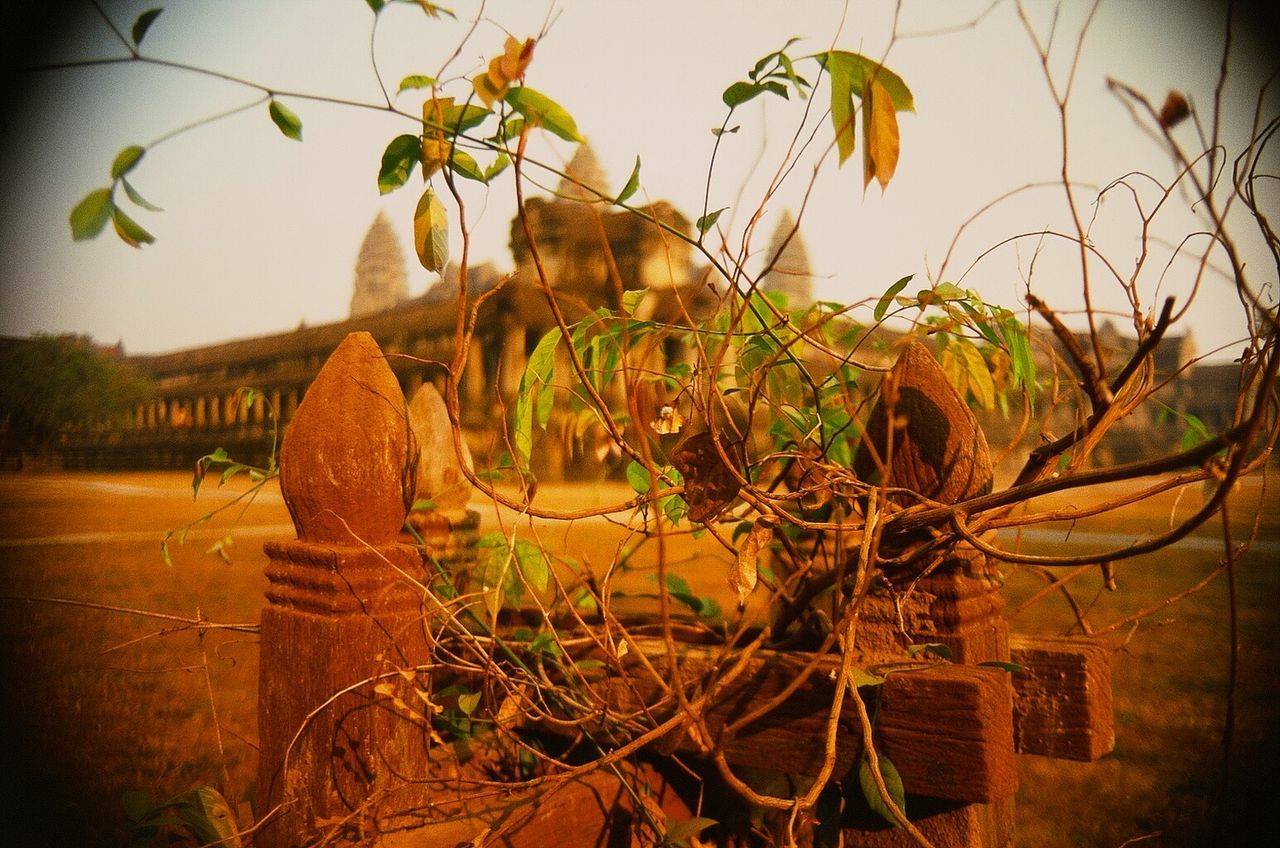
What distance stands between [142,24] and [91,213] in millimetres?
146

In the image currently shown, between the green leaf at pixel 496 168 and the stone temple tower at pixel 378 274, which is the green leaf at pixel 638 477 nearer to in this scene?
the green leaf at pixel 496 168

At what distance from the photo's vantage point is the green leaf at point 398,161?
0.63m

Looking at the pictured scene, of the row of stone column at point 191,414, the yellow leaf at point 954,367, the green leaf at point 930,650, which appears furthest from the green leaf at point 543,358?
the row of stone column at point 191,414

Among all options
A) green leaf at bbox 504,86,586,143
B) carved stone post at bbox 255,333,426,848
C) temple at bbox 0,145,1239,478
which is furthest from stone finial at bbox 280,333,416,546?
green leaf at bbox 504,86,586,143

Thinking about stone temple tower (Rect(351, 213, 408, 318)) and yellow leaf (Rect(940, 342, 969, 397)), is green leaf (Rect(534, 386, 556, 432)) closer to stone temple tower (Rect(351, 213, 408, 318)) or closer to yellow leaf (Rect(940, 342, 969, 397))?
yellow leaf (Rect(940, 342, 969, 397))

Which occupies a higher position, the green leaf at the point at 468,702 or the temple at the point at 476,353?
the temple at the point at 476,353

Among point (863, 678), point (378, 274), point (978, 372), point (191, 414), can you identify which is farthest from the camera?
point (378, 274)

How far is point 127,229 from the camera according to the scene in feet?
1.69

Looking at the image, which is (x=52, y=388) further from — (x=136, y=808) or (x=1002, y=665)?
(x=1002, y=665)

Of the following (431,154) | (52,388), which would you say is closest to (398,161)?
(431,154)

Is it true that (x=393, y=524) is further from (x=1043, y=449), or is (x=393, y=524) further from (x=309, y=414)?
(x=1043, y=449)

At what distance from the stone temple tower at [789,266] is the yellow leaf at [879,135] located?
80 mm

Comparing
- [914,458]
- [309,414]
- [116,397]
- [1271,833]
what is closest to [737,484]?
[914,458]

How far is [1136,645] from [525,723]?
3.47 feet
